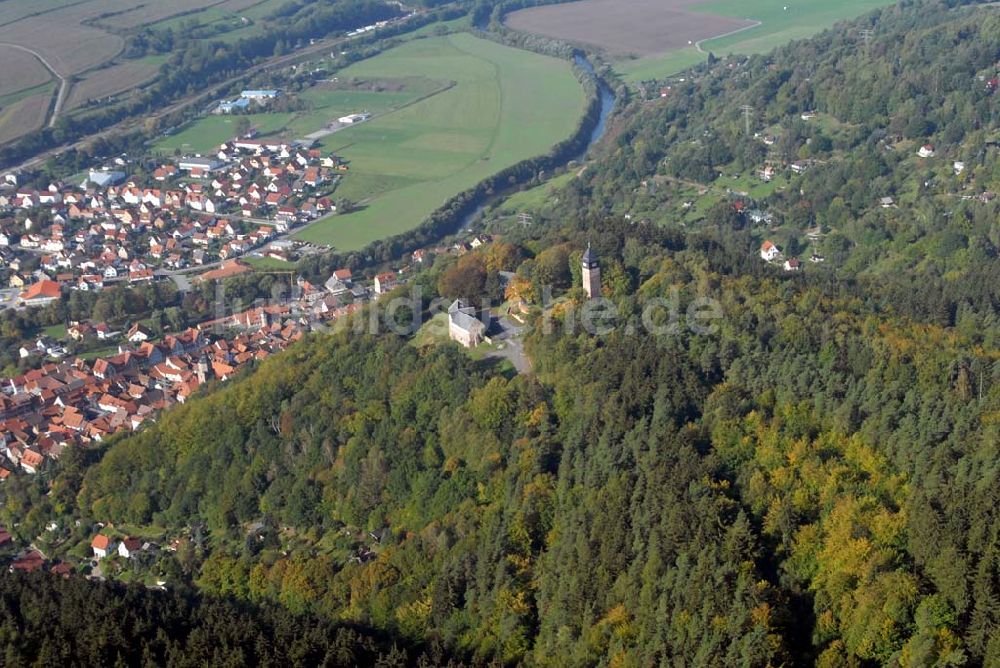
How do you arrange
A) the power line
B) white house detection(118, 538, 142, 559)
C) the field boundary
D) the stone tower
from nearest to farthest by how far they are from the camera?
white house detection(118, 538, 142, 559) → the stone tower → the power line → the field boundary

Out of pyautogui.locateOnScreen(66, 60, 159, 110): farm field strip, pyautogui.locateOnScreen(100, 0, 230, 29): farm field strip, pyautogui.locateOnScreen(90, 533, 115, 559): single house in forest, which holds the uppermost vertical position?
pyautogui.locateOnScreen(100, 0, 230, 29): farm field strip

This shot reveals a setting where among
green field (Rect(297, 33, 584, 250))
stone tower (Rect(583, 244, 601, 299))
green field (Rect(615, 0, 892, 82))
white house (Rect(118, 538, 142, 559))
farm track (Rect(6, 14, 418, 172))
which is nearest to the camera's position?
white house (Rect(118, 538, 142, 559))

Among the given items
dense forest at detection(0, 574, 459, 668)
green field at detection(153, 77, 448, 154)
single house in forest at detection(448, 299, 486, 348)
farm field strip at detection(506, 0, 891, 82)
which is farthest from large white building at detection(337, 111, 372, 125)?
dense forest at detection(0, 574, 459, 668)

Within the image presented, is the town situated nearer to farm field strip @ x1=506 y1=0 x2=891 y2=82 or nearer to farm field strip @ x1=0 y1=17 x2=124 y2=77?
farm field strip @ x1=0 y1=17 x2=124 y2=77

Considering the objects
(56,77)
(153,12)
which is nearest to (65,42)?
(56,77)

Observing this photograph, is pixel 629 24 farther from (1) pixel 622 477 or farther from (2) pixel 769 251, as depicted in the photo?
(1) pixel 622 477

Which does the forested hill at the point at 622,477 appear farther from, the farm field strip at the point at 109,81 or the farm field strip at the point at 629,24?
the farm field strip at the point at 109,81

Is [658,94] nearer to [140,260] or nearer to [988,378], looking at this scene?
[140,260]
